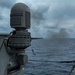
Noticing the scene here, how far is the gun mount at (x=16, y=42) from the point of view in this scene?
8977 mm

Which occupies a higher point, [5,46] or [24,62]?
[5,46]

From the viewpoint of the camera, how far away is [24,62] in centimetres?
911

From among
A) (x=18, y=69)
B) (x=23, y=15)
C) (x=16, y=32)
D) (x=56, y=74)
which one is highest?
(x=23, y=15)

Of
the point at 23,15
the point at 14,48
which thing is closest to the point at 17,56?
the point at 14,48

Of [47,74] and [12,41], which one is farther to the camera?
[47,74]

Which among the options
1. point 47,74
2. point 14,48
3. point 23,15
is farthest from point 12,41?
point 47,74

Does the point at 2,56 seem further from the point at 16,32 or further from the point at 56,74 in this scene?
the point at 56,74

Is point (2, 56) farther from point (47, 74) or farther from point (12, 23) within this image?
point (47, 74)

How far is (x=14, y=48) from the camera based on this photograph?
9.23 metres

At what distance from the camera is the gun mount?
8977 mm

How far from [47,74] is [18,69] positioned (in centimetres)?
4803

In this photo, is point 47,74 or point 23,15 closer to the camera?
point 23,15

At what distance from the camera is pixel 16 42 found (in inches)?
354

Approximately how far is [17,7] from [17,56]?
5.74ft
